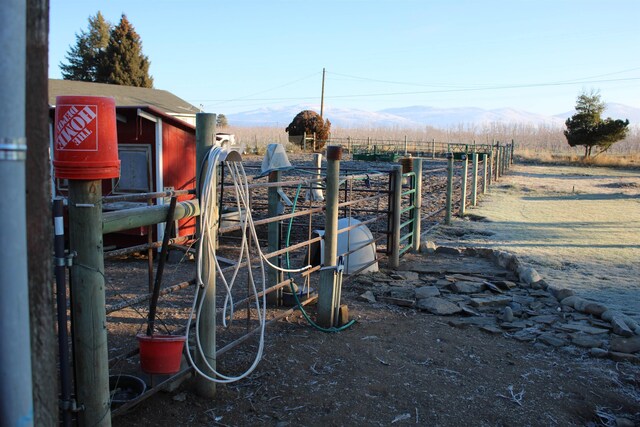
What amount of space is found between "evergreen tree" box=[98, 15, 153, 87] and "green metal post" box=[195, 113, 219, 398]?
3441cm

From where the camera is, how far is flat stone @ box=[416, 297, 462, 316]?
518 cm

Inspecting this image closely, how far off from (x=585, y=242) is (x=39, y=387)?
9056 mm

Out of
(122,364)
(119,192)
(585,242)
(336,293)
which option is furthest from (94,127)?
(585,242)

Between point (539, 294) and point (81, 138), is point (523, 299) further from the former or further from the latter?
point (81, 138)

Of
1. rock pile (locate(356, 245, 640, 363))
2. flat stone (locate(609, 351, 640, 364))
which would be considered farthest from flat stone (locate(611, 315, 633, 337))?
flat stone (locate(609, 351, 640, 364))

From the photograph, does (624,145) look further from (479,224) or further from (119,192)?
(119,192)

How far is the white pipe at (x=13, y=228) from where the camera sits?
1.28m

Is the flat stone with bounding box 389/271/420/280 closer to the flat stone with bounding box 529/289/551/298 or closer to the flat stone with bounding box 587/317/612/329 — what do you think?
the flat stone with bounding box 529/289/551/298

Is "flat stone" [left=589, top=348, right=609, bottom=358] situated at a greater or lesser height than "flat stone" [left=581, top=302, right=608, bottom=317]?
lesser

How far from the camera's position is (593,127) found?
38.9m

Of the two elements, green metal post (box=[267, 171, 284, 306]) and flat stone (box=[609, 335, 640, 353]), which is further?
green metal post (box=[267, 171, 284, 306])

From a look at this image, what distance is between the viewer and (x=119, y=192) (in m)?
8.25

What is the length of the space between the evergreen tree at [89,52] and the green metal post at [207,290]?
122 ft

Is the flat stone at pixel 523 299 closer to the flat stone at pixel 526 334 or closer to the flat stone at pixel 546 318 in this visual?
the flat stone at pixel 546 318
